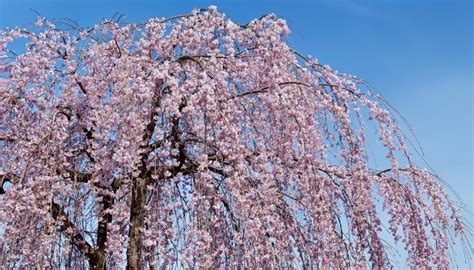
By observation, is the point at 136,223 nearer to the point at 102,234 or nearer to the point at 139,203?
the point at 139,203

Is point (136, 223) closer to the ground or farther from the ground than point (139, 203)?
closer to the ground

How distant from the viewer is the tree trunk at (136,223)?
4.78 metres

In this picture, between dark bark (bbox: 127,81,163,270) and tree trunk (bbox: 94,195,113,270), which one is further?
tree trunk (bbox: 94,195,113,270)

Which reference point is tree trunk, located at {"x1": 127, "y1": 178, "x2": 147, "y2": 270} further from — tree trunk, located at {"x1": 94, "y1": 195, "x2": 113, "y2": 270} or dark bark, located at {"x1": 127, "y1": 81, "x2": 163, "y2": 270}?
tree trunk, located at {"x1": 94, "y1": 195, "x2": 113, "y2": 270}

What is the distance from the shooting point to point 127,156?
171 inches

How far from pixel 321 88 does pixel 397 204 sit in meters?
1.11

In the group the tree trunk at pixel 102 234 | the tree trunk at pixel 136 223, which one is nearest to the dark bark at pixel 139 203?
the tree trunk at pixel 136 223

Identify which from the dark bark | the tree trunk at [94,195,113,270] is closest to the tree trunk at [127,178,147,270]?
the dark bark

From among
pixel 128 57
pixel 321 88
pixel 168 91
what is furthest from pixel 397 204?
pixel 128 57

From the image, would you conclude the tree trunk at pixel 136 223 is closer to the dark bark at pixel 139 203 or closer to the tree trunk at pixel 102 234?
the dark bark at pixel 139 203

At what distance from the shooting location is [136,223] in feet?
15.9

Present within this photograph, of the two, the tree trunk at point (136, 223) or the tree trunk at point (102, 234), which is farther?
the tree trunk at point (102, 234)

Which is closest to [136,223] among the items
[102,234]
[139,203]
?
[139,203]

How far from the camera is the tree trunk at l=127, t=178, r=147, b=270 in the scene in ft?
15.7
